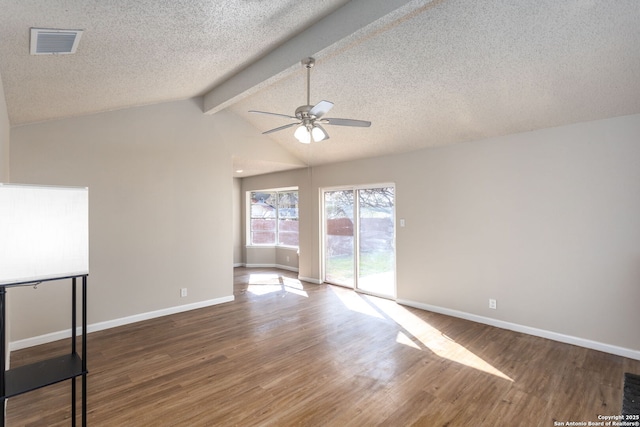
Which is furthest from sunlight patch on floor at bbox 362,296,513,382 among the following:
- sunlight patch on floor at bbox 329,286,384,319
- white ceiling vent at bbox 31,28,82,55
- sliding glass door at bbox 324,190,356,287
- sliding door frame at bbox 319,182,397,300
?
white ceiling vent at bbox 31,28,82,55

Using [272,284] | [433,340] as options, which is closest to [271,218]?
[272,284]

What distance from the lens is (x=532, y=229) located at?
3822 mm

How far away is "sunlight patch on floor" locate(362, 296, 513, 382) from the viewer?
3.11m

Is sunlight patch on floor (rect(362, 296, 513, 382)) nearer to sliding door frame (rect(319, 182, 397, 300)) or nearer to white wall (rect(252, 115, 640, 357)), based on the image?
white wall (rect(252, 115, 640, 357))

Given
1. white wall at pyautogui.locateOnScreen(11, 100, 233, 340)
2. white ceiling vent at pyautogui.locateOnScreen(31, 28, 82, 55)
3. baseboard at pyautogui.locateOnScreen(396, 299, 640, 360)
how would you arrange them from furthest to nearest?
white wall at pyautogui.locateOnScreen(11, 100, 233, 340) → baseboard at pyautogui.locateOnScreen(396, 299, 640, 360) → white ceiling vent at pyautogui.locateOnScreen(31, 28, 82, 55)

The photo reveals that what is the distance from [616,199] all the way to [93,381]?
5382 millimetres

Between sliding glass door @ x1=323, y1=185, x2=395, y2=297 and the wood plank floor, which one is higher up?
sliding glass door @ x1=323, y1=185, x2=395, y2=297

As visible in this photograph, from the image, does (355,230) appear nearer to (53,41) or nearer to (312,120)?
(312,120)

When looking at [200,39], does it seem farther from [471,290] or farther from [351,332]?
[471,290]

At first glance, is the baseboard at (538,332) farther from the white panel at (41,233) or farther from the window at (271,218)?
the white panel at (41,233)

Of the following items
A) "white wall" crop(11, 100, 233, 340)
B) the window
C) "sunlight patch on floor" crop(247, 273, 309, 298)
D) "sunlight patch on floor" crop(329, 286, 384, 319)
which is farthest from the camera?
the window

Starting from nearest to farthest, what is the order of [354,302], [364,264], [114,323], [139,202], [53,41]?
[53,41] → [114,323] → [139,202] → [354,302] → [364,264]

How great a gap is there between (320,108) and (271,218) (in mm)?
6148

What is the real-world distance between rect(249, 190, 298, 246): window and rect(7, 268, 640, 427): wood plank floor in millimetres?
3987
